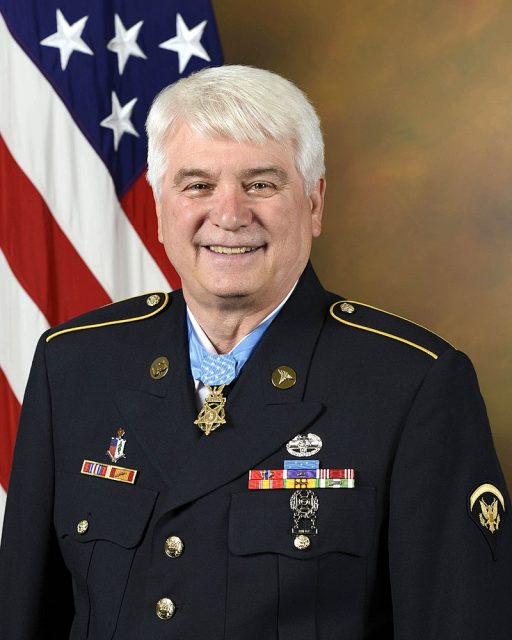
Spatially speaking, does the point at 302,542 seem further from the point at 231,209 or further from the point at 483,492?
the point at 231,209

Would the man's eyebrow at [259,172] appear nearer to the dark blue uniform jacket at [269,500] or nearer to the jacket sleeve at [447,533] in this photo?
the dark blue uniform jacket at [269,500]

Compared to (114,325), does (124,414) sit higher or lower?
lower

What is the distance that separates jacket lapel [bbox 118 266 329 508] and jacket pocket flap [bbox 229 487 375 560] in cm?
6

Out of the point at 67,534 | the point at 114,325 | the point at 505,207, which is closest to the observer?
the point at 67,534

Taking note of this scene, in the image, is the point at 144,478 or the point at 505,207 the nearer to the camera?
the point at 144,478

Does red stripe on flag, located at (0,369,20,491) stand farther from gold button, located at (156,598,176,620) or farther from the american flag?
gold button, located at (156,598,176,620)

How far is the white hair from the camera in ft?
4.82

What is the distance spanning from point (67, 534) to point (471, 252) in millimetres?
1649

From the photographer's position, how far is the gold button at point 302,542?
1421mm

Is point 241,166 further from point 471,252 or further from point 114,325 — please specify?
point 471,252

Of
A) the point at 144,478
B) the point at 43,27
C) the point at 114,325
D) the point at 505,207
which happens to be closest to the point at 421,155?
the point at 505,207

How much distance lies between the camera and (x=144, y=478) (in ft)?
5.08

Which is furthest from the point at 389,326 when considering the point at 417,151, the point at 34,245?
the point at 417,151

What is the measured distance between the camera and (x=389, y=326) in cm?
A: 160
